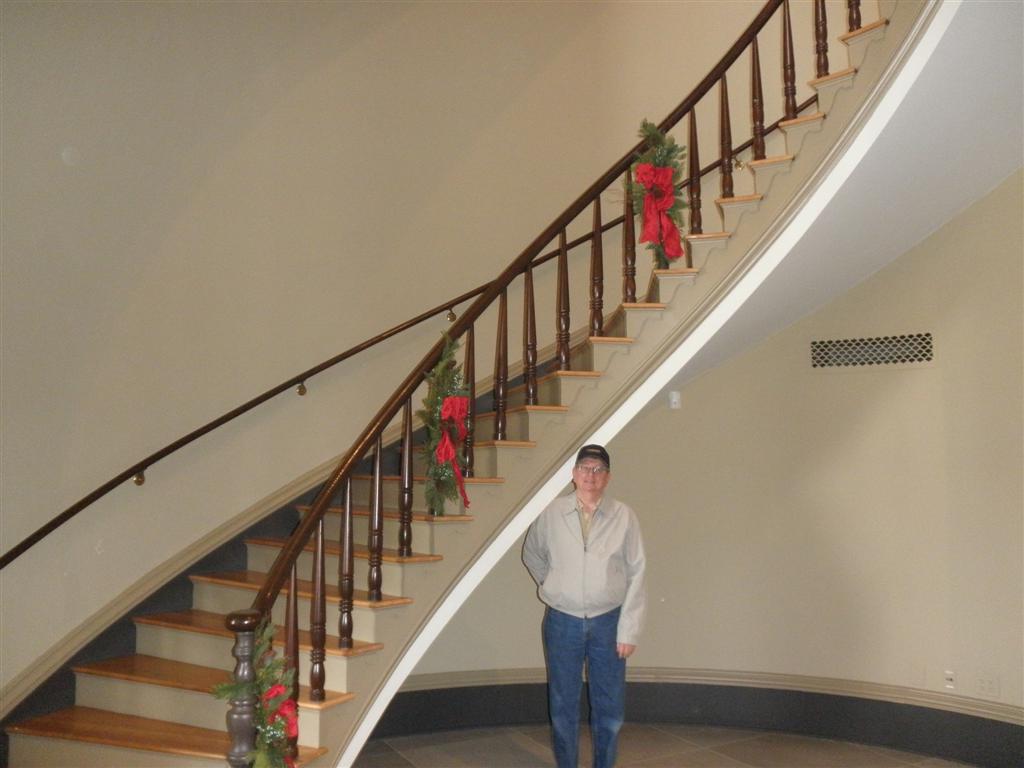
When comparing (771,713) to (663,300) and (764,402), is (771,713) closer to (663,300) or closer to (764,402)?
(764,402)

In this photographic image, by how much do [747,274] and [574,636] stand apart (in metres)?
1.67

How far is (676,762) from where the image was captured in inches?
172

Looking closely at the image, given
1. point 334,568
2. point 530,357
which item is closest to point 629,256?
point 530,357

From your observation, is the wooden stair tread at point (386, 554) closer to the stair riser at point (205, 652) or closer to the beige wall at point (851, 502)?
the stair riser at point (205, 652)

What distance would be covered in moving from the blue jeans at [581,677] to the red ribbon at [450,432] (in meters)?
0.80

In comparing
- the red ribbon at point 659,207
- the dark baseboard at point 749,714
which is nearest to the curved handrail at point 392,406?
the red ribbon at point 659,207

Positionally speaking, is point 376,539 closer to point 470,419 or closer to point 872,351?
point 470,419

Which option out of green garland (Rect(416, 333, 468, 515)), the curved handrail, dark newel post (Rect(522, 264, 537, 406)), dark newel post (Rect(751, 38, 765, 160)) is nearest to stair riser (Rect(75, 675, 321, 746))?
the curved handrail

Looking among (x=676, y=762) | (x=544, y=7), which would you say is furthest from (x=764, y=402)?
(x=544, y=7)

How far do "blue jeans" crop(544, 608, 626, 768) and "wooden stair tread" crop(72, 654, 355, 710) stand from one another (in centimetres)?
95

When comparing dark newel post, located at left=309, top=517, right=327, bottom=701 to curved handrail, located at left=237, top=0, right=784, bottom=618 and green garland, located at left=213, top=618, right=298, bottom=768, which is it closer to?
curved handrail, located at left=237, top=0, right=784, bottom=618

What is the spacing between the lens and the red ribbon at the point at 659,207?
11.8 feet

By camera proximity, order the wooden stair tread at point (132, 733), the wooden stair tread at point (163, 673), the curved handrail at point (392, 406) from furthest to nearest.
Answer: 1. the wooden stair tread at point (163, 673)
2. the wooden stair tread at point (132, 733)
3. the curved handrail at point (392, 406)

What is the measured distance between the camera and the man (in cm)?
360
